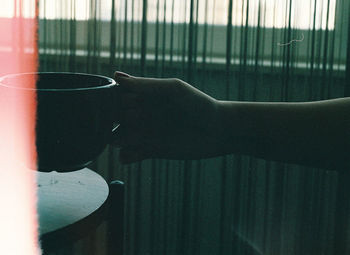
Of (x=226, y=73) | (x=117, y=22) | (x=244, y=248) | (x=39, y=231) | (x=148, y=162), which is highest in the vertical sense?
(x=117, y=22)

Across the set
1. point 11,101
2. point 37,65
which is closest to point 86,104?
point 11,101

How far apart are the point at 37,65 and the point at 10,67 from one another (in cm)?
9

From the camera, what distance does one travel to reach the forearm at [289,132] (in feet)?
2.50

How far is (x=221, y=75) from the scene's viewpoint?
5.54 ft

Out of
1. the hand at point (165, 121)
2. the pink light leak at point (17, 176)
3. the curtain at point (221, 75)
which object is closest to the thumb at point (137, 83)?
the hand at point (165, 121)

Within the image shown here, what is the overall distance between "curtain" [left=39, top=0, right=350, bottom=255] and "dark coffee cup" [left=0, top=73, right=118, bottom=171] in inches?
42.6

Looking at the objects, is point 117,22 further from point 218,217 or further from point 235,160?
point 218,217

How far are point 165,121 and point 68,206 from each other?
226mm

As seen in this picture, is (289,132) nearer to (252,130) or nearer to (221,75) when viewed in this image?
(252,130)

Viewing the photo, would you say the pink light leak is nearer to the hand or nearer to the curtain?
the hand

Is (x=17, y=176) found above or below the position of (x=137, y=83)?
below

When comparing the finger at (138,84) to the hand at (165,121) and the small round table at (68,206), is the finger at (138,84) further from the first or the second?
the small round table at (68,206)

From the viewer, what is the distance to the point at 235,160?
5.59ft

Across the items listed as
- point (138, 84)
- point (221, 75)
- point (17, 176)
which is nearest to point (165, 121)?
point (138, 84)
